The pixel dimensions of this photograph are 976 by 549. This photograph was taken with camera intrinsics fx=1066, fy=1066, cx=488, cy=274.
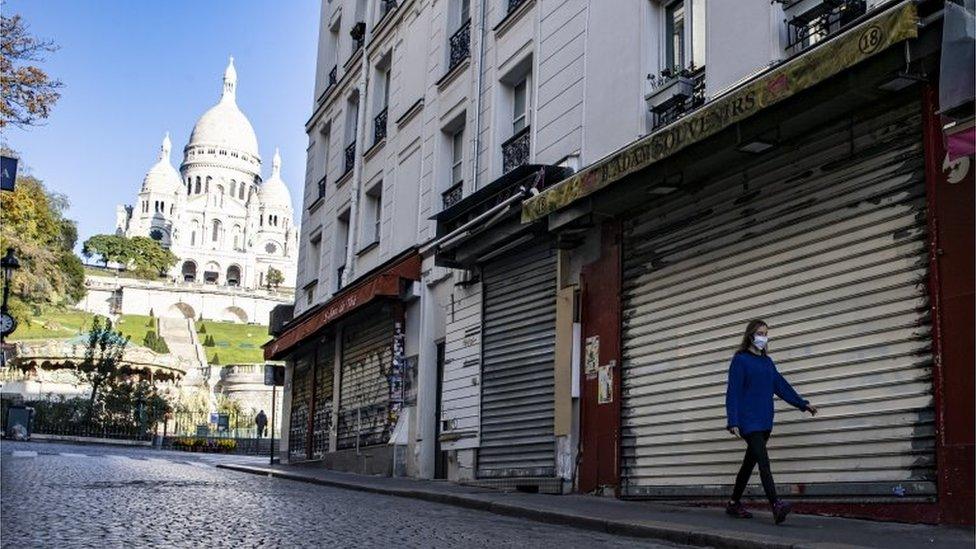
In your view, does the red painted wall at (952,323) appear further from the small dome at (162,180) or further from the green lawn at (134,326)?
the small dome at (162,180)

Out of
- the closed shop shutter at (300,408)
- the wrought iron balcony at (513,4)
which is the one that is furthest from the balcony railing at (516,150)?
the closed shop shutter at (300,408)

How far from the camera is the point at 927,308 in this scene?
7.98 meters

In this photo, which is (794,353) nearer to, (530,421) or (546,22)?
(530,421)

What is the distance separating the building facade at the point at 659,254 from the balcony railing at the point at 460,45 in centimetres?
9

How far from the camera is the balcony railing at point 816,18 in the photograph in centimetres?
921

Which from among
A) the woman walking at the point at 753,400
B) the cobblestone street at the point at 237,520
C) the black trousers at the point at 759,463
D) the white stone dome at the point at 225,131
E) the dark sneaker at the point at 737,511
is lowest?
the cobblestone street at the point at 237,520

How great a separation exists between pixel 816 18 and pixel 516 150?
6.50 meters

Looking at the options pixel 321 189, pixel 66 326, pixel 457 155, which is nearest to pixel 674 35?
pixel 457 155

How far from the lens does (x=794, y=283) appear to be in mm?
9484

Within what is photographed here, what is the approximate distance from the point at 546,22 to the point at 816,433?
798 cm

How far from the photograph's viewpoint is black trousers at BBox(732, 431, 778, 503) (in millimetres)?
8125

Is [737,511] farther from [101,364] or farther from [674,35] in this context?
[101,364]

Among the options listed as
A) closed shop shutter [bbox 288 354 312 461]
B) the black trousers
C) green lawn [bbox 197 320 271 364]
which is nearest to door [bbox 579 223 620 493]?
the black trousers

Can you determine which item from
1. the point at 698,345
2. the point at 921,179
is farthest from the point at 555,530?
the point at 921,179
